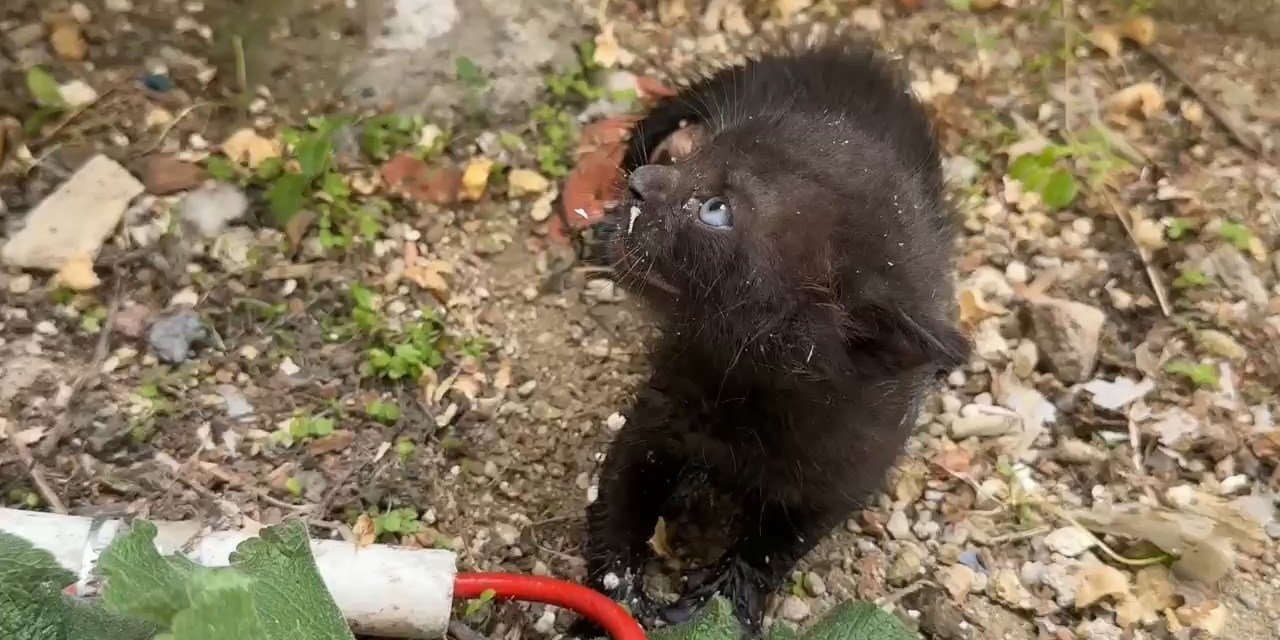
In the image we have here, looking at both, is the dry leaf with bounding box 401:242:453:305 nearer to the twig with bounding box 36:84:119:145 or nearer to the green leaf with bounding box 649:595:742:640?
the twig with bounding box 36:84:119:145

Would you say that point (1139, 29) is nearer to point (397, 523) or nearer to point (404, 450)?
point (404, 450)

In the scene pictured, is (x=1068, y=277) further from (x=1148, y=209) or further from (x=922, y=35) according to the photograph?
(x=922, y=35)

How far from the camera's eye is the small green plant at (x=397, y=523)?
2102 mm

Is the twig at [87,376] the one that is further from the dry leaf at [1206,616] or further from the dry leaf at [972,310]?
the dry leaf at [1206,616]

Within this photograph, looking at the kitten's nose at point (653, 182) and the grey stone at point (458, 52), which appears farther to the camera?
the grey stone at point (458, 52)

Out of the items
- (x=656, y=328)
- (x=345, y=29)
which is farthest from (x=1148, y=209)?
(x=345, y=29)

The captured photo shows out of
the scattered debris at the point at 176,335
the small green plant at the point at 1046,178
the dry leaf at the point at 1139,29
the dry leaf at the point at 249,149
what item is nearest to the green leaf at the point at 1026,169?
the small green plant at the point at 1046,178

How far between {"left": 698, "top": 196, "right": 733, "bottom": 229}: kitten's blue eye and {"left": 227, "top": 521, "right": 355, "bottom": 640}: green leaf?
76cm

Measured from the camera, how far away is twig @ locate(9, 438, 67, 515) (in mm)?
1995

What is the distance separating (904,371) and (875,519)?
2.84 feet

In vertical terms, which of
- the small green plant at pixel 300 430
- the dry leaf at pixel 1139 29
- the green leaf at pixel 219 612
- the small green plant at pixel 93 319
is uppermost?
the green leaf at pixel 219 612

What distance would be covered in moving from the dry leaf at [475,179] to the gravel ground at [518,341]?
2 cm

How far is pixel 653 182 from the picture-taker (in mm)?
1668

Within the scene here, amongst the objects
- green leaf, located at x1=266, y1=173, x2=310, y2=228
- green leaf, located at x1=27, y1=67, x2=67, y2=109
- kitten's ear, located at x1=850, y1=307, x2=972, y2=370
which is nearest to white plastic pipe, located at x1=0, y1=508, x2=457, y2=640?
kitten's ear, located at x1=850, y1=307, x2=972, y2=370
